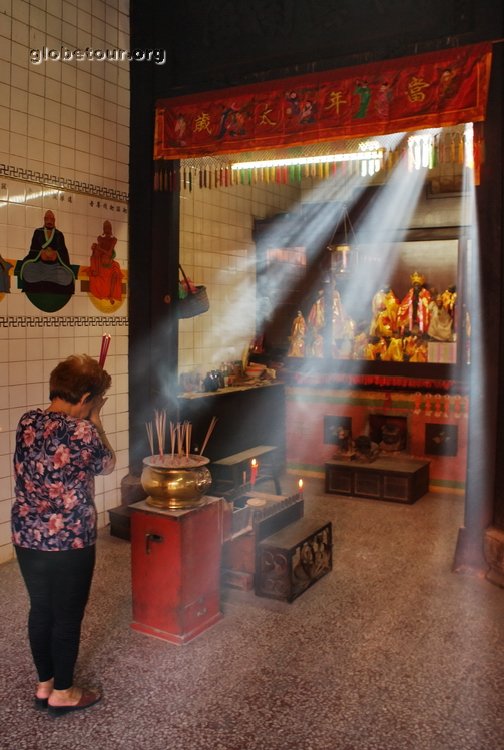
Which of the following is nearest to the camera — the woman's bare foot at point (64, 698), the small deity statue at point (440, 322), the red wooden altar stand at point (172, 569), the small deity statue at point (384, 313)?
the woman's bare foot at point (64, 698)

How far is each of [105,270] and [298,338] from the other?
3.33 metres

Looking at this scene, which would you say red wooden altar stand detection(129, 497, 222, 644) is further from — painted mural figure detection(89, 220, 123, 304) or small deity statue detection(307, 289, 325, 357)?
small deity statue detection(307, 289, 325, 357)

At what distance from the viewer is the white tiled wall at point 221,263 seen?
296 inches

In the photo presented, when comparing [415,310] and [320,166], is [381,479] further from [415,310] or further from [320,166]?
[320,166]

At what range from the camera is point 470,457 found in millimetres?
4715

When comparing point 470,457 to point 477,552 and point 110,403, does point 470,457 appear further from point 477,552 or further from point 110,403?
point 110,403

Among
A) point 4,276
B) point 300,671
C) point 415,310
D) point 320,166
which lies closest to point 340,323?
point 415,310

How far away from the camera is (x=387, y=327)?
26.9ft

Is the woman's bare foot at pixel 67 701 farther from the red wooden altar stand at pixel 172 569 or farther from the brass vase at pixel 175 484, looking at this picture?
the brass vase at pixel 175 484


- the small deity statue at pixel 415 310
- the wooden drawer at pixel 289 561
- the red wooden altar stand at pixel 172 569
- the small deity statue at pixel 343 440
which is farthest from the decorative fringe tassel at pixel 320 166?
the red wooden altar stand at pixel 172 569

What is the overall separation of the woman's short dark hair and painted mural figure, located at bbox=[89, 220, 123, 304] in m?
2.64

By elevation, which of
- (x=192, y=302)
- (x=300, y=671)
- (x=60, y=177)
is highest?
(x=60, y=177)

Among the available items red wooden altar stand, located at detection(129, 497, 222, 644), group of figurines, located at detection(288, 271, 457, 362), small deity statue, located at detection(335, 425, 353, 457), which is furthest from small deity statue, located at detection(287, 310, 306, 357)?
red wooden altar stand, located at detection(129, 497, 222, 644)

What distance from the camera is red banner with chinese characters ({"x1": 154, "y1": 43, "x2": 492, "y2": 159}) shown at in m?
4.47
